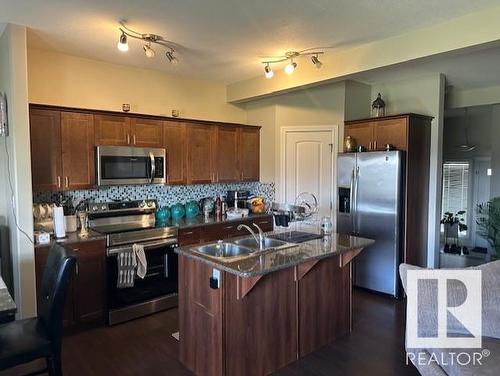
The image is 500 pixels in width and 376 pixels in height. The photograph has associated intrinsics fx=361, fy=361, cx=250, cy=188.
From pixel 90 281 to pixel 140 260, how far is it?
49 cm

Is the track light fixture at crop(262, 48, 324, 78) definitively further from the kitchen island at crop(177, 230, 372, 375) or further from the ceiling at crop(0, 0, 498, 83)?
the kitchen island at crop(177, 230, 372, 375)

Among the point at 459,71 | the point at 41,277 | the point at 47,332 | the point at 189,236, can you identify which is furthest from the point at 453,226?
the point at 47,332

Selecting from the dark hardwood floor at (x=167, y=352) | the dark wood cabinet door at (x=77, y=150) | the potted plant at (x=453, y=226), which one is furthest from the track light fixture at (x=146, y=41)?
the potted plant at (x=453, y=226)

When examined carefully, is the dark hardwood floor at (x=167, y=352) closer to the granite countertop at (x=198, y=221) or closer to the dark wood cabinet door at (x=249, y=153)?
the granite countertop at (x=198, y=221)

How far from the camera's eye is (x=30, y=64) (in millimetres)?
3691

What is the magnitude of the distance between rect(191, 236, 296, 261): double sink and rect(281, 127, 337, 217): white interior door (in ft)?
6.58

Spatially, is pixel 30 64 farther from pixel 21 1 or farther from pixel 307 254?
pixel 307 254

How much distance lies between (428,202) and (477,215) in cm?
337

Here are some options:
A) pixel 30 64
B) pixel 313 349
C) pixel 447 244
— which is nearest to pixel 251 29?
pixel 30 64

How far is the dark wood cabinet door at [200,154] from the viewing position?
463cm

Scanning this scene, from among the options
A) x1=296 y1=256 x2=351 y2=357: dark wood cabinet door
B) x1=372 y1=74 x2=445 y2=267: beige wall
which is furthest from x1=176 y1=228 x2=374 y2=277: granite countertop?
x1=372 y1=74 x2=445 y2=267: beige wall

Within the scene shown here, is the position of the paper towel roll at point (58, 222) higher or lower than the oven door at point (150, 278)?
higher

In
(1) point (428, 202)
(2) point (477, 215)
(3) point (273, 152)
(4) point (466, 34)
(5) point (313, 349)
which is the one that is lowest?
(5) point (313, 349)

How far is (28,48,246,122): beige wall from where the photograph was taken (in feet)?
12.5
